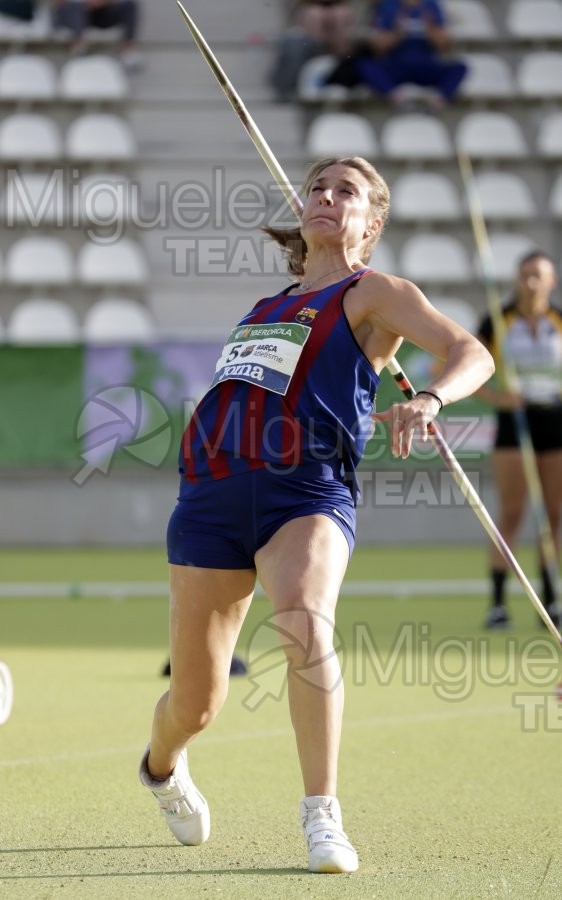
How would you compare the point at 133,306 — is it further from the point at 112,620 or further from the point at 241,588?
the point at 241,588

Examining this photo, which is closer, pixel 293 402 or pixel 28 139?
pixel 293 402

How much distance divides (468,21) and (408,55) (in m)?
1.66

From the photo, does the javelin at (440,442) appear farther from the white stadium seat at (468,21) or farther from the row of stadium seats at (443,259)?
the white stadium seat at (468,21)

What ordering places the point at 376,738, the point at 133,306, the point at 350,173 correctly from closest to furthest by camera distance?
the point at 350,173 < the point at 376,738 < the point at 133,306

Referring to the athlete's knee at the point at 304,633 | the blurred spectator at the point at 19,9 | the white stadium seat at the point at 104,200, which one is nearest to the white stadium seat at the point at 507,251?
the white stadium seat at the point at 104,200

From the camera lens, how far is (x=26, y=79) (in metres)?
16.4

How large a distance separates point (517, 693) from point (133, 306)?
10.1 m

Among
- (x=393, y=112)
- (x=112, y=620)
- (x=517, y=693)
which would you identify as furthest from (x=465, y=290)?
(x=517, y=693)

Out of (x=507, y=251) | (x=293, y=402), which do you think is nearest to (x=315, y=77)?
(x=507, y=251)

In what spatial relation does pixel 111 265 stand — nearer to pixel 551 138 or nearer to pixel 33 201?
pixel 33 201

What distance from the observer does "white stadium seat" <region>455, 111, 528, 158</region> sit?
55.0 feet

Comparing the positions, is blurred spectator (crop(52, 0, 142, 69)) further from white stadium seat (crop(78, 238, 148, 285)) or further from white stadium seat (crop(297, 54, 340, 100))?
white stadium seat (crop(78, 238, 148, 285))

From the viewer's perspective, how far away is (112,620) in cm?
844

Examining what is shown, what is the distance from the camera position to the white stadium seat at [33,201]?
606 inches
